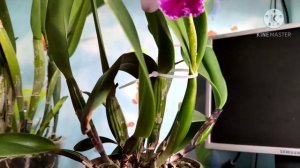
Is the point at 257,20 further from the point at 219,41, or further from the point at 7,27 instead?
the point at 7,27

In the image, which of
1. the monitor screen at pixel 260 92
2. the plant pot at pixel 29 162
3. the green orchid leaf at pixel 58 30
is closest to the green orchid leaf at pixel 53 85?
the plant pot at pixel 29 162

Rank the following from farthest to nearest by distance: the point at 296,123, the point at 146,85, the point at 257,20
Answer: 1. the point at 257,20
2. the point at 296,123
3. the point at 146,85

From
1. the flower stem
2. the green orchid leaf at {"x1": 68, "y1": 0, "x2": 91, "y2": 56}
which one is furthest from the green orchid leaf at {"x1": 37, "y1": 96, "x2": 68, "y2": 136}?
the flower stem

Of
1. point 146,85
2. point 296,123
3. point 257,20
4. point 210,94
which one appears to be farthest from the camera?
point 257,20

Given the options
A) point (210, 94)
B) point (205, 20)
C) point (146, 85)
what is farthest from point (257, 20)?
point (146, 85)

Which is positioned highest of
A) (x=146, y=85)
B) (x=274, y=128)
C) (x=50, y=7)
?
(x=50, y=7)

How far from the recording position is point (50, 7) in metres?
Result: 0.39

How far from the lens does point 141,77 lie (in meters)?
0.38

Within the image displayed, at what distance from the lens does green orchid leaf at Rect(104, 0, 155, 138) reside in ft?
1.08

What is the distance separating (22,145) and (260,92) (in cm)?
62

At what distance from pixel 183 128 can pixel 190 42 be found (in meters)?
0.12

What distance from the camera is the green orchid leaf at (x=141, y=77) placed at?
33cm

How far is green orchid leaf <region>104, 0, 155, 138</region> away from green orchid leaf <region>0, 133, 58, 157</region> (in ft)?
0.46

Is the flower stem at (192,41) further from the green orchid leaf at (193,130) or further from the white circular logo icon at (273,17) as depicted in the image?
the white circular logo icon at (273,17)
